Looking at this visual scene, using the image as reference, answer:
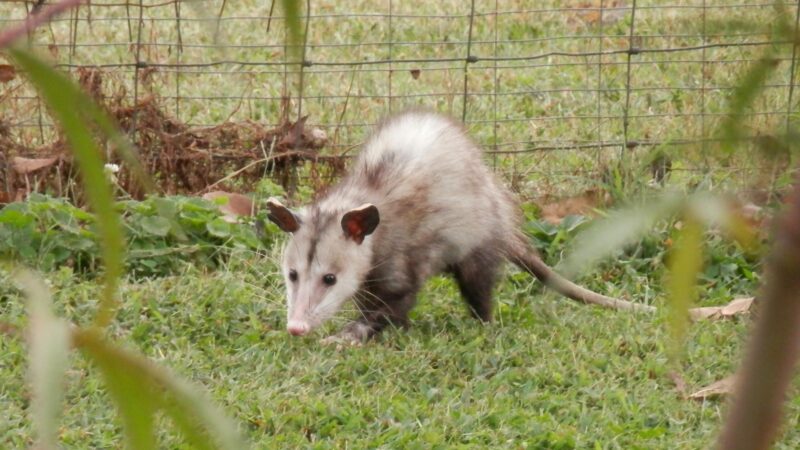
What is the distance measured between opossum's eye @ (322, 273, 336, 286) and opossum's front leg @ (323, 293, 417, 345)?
6.9 inches

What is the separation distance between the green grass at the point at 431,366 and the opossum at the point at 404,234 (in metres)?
0.13

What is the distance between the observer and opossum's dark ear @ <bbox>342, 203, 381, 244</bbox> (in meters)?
5.11

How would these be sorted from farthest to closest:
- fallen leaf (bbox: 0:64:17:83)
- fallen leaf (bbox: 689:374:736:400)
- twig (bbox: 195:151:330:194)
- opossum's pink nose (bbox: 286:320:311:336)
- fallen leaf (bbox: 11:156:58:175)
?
twig (bbox: 195:151:330:194)
fallen leaf (bbox: 11:156:58:175)
fallen leaf (bbox: 0:64:17:83)
opossum's pink nose (bbox: 286:320:311:336)
fallen leaf (bbox: 689:374:736:400)

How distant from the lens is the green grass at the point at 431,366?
404 centimetres

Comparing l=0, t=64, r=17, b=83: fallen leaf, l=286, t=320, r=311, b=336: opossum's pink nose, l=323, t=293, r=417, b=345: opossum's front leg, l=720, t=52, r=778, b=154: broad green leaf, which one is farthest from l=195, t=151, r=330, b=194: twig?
l=720, t=52, r=778, b=154: broad green leaf

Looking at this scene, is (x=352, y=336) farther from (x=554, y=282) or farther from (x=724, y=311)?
(x=724, y=311)

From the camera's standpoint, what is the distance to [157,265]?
5.57 metres

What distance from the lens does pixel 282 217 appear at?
204 inches

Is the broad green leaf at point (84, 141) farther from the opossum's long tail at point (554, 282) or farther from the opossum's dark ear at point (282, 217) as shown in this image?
the opossum's long tail at point (554, 282)

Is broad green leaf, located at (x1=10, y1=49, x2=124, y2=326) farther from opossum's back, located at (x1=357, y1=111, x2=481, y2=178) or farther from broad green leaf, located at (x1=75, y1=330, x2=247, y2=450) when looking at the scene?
opossum's back, located at (x1=357, y1=111, x2=481, y2=178)

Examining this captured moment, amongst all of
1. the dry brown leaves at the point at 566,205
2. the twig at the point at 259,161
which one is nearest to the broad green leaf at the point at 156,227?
the twig at the point at 259,161

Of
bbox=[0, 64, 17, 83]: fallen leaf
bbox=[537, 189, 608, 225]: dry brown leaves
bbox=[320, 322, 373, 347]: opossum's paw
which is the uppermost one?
bbox=[0, 64, 17, 83]: fallen leaf

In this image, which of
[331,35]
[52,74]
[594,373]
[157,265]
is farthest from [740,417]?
[331,35]

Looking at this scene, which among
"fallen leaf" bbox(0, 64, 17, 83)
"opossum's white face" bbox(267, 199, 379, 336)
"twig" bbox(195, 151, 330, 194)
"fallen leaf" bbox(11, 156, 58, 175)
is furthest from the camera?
"twig" bbox(195, 151, 330, 194)
